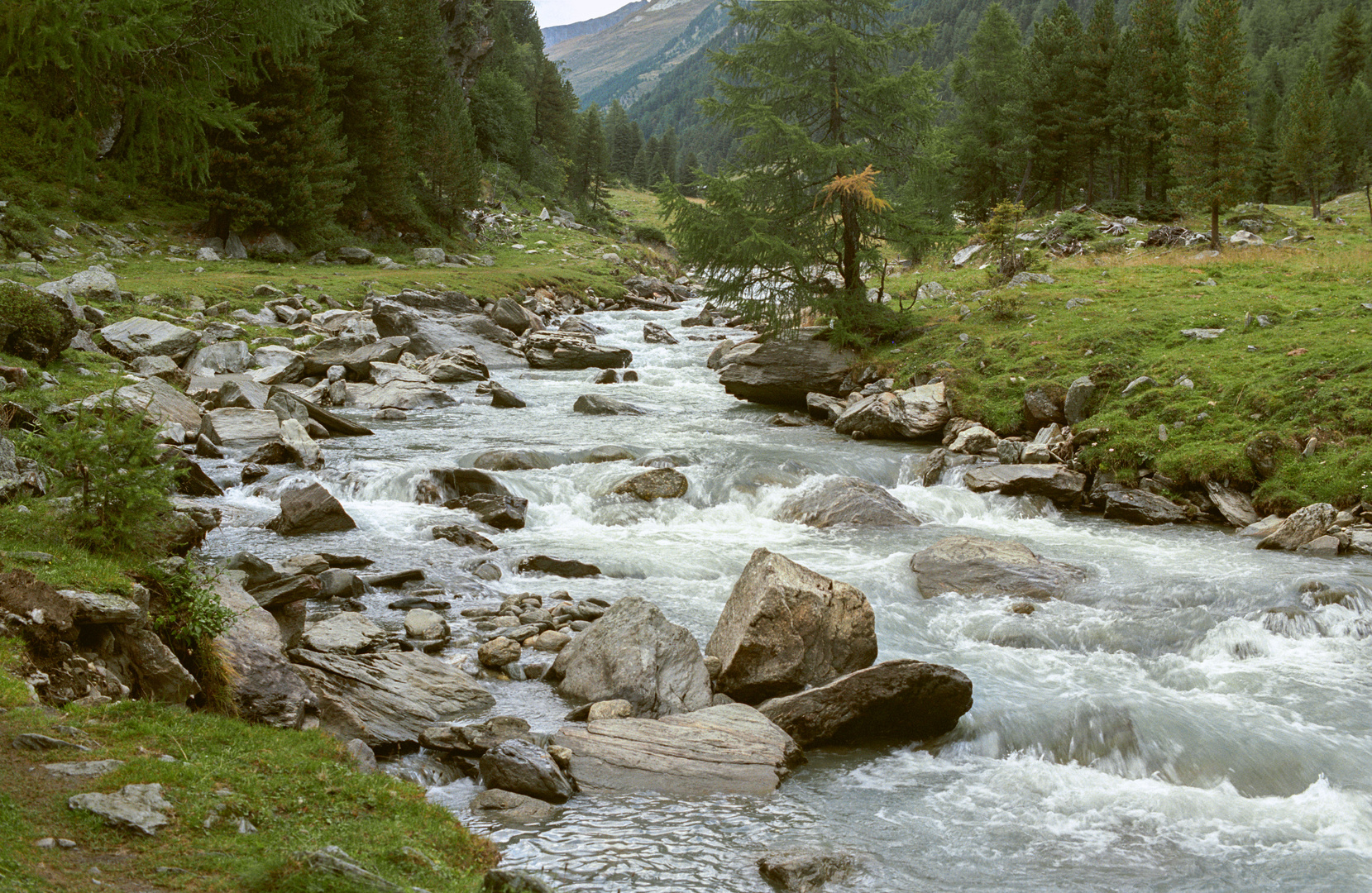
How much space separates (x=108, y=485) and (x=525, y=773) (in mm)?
4822

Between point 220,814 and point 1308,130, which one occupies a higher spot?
point 1308,130

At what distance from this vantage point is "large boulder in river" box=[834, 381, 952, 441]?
22500 mm

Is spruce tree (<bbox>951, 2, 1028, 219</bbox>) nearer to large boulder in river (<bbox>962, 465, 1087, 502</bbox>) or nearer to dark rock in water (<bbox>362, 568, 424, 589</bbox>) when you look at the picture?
large boulder in river (<bbox>962, 465, 1087, 502</bbox>)

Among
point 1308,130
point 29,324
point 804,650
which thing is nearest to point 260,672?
point 804,650

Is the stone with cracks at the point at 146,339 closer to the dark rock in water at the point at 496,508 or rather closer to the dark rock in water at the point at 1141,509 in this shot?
the dark rock in water at the point at 496,508

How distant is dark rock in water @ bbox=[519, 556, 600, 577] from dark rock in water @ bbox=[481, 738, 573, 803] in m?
5.79

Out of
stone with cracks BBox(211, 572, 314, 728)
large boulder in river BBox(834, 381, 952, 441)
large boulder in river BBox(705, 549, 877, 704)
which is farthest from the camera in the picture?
large boulder in river BBox(834, 381, 952, 441)

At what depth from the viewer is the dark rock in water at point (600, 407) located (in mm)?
25359

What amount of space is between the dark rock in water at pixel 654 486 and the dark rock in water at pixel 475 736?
9.33m

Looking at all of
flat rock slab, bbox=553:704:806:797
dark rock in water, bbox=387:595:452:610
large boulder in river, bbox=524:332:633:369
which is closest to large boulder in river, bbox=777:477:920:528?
dark rock in water, bbox=387:595:452:610

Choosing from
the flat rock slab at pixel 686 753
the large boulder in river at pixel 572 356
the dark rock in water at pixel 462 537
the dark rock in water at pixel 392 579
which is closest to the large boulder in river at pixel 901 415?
the dark rock in water at pixel 462 537

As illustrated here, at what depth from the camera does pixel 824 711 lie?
912cm

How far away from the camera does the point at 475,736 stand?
8391 mm

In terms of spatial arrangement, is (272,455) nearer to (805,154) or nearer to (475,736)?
(475,736)
